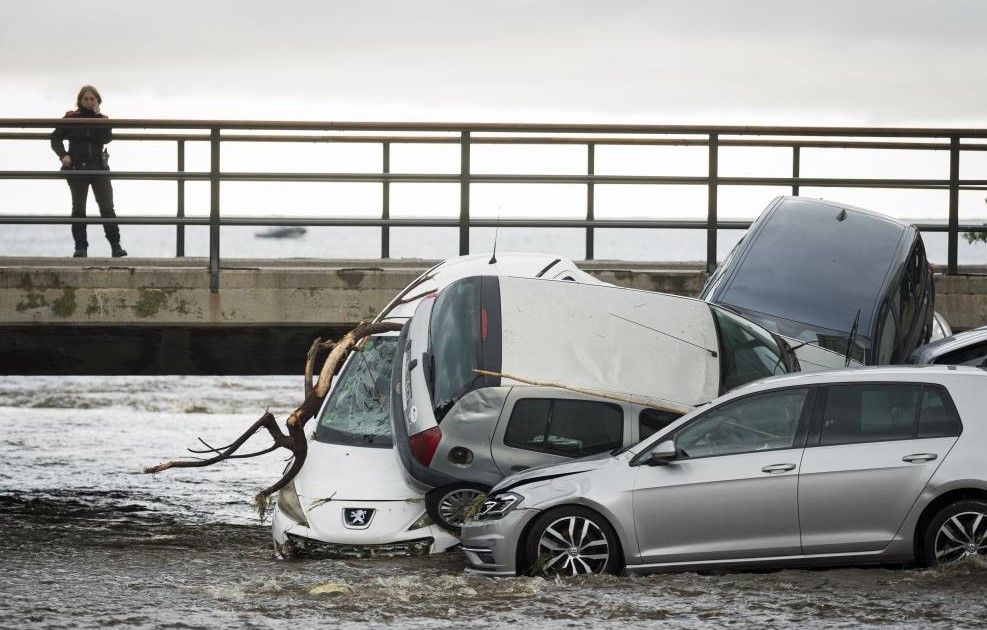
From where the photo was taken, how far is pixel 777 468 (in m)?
7.40

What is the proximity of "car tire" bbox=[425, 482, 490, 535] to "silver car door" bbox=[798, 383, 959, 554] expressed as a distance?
6.41 feet

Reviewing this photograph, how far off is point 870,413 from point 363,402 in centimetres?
368

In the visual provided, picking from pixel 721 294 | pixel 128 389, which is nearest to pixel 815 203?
pixel 721 294

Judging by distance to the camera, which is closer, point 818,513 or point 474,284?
point 818,513

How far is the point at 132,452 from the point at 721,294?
9.37 m

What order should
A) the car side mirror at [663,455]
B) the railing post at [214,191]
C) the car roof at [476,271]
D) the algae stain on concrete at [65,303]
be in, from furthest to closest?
the railing post at [214,191], the algae stain on concrete at [65,303], the car roof at [476,271], the car side mirror at [663,455]

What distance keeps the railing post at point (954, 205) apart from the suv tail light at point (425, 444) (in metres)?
7.13

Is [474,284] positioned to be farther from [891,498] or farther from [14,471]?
[14,471]

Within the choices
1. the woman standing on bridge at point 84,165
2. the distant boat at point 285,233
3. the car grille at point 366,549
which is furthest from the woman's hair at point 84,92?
the distant boat at point 285,233

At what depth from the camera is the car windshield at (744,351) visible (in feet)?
28.3

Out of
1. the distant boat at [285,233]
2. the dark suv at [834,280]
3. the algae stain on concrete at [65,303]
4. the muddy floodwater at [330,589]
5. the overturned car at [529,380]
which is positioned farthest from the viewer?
the distant boat at [285,233]

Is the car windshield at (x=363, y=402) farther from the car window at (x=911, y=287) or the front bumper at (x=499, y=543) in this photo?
the car window at (x=911, y=287)

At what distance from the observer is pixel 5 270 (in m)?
12.1

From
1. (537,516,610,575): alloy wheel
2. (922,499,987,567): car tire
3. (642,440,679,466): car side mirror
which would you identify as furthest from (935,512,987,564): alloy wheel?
(537,516,610,575): alloy wheel
